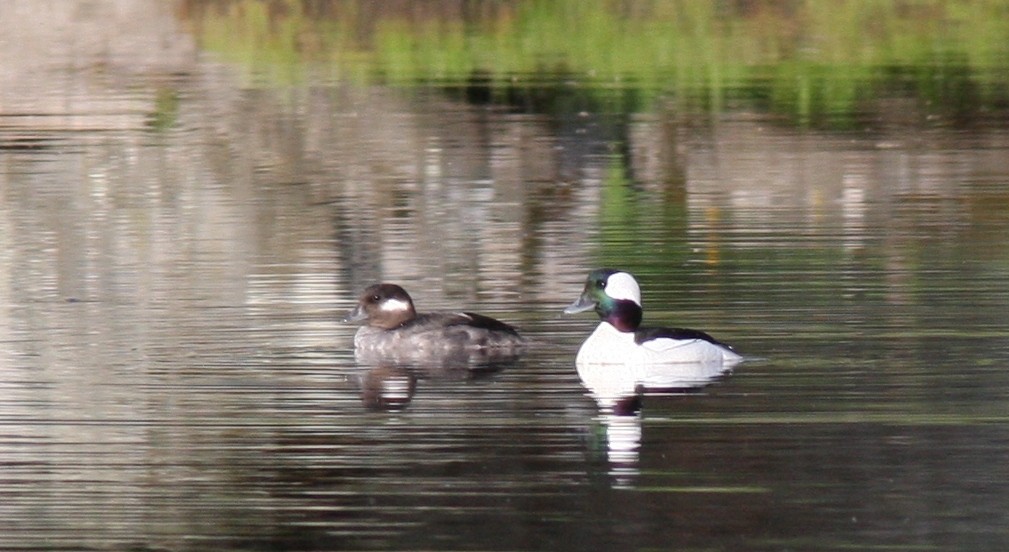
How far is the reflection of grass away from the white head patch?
13186 millimetres

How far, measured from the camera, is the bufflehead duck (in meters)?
12.9

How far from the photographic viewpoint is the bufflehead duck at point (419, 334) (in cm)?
1285

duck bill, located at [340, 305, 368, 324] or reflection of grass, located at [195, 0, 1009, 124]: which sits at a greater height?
duck bill, located at [340, 305, 368, 324]

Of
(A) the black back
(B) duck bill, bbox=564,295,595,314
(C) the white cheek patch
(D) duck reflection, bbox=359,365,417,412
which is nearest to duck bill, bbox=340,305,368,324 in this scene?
(C) the white cheek patch

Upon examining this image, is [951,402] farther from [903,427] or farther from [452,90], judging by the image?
[452,90]

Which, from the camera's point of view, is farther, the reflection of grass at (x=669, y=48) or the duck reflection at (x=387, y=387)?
the reflection of grass at (x=669, y=48)

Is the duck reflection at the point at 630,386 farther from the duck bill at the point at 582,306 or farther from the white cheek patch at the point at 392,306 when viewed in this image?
the white cheek patch at the point at 392,306

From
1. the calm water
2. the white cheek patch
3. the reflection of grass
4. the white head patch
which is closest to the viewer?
the calm water

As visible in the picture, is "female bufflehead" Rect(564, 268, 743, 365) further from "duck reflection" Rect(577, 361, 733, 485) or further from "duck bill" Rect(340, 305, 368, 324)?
"duck bill" Rect(340, 305, 368, 324)

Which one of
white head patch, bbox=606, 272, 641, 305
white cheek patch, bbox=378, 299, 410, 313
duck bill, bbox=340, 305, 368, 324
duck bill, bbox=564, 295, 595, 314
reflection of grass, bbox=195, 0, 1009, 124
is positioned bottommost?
reflection of grass, bbox=195, 0, 1009, 124

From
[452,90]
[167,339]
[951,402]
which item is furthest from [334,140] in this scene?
[951,402]

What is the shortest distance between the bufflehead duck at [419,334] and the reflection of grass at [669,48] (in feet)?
42.0

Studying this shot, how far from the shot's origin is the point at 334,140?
2508 cm

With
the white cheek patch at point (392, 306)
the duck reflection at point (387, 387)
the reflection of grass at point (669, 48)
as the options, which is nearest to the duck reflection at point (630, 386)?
the duck reflection at point (387, 387)
